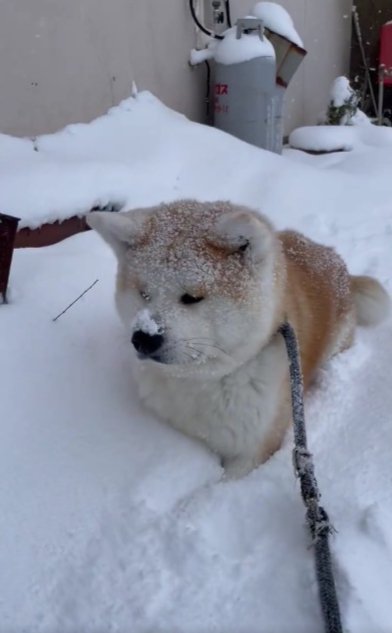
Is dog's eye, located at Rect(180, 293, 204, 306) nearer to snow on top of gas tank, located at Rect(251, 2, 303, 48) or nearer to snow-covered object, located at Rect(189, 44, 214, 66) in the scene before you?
snow-covered object, located at Rect(189, 44, 214, 66)

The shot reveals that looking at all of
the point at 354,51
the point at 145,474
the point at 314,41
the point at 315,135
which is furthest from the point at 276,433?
the point at 354,51

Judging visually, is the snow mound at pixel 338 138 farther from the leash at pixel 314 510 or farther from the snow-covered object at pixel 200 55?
the leash at pixel 314 510

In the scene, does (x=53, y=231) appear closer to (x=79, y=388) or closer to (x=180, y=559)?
(x=79, y=388)

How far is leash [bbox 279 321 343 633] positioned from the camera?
142 centimetres

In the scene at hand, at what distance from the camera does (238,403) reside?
2025 millimetres

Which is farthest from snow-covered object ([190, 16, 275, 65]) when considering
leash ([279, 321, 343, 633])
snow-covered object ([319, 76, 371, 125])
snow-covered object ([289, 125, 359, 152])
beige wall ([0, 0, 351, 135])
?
leash ([279, 321, 343, 633])

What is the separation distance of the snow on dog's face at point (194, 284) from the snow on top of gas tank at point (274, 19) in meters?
4.62

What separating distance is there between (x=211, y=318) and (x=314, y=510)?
583mm

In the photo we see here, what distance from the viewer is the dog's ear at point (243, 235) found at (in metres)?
1.77

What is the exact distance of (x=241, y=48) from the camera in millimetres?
5309

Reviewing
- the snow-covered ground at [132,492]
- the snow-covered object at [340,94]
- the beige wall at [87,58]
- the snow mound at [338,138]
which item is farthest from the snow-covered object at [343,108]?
the snow-covered ground at [132,492]

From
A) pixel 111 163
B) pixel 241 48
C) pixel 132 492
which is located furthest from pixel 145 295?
pixel 241 48

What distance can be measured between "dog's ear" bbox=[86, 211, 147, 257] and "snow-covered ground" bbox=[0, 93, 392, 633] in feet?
1.96

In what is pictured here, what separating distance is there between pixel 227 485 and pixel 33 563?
62 cm
